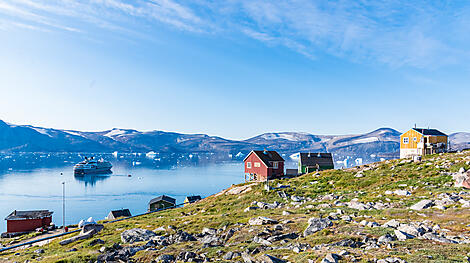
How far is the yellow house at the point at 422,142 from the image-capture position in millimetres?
57031

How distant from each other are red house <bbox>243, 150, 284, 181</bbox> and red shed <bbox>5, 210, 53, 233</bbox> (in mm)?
41488

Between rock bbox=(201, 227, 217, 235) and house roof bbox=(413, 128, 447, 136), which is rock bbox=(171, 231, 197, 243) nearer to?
rock bbox=(201, 227, 217, 235)

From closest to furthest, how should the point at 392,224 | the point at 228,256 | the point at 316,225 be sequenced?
the point at 228,256
the point at 392,224
the point at 316,225

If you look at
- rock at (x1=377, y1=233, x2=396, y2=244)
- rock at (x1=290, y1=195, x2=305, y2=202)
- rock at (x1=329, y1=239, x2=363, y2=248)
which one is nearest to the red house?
rock at (x1=290, y1=195, x2=305, y2=202)

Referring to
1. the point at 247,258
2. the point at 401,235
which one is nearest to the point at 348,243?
the point at 401,235

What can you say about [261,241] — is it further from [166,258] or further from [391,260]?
[391,260]

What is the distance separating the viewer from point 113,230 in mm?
33438

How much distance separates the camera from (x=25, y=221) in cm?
5078

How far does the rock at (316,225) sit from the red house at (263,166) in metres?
43.3

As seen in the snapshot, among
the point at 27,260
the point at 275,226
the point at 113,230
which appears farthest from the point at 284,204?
the point at 27,260

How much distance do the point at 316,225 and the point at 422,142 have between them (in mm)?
47958

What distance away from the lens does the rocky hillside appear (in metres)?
15.1

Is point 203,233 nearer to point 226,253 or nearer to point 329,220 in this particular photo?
point 226,253

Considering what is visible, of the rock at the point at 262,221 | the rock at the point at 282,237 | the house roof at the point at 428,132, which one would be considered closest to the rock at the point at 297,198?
the rock at the point at 262,221
